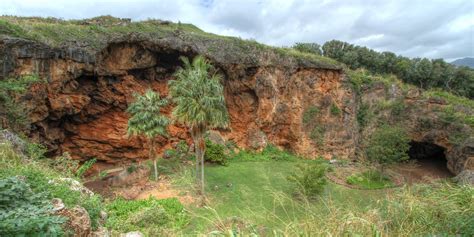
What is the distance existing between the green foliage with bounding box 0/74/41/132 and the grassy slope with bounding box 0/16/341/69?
2.55m

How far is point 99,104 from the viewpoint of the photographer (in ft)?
75.2

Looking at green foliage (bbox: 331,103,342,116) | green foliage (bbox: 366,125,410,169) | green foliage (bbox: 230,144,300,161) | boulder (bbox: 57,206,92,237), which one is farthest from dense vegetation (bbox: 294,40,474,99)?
boulder (bbox: 57,206,92,237)

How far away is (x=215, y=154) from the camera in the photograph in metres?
21.8

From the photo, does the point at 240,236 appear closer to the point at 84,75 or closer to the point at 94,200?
the point at 94,200

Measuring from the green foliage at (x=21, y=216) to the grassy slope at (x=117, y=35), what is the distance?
54.3ft

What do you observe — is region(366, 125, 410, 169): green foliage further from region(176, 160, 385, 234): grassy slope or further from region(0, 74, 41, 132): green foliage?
region(0, 74, 41, 132): green foliage

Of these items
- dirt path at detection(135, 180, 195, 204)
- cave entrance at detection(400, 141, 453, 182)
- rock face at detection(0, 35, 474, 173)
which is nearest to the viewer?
dirt path at detection(135, 180, 195, 204)

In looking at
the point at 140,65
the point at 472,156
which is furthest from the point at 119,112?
the point at 472,156

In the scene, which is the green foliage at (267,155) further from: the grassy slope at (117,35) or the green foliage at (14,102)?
the green foliage at (14,102)

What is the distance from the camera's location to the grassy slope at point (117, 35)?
58.6 feet

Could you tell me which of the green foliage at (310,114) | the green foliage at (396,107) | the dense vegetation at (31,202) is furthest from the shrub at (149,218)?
the green foliage at (396,107)

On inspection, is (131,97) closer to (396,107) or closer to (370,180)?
(370,180)

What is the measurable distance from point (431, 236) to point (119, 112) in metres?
23.3

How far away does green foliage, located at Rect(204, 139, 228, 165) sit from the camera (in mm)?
21644
